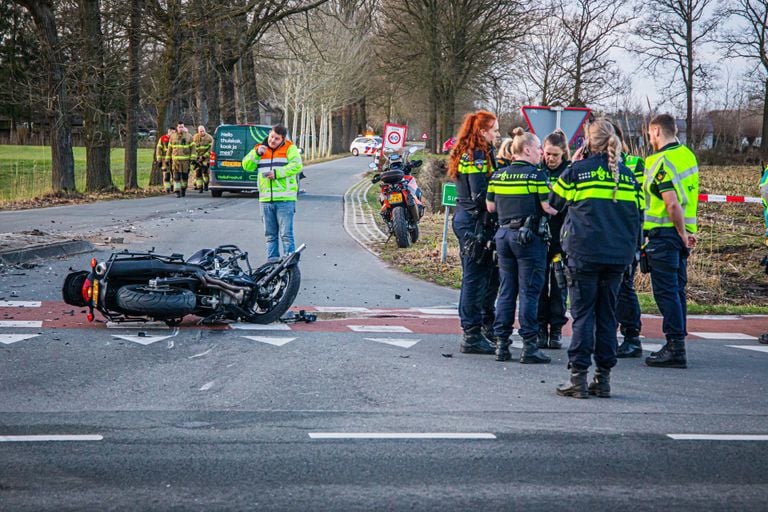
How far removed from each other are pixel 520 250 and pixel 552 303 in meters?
1.21

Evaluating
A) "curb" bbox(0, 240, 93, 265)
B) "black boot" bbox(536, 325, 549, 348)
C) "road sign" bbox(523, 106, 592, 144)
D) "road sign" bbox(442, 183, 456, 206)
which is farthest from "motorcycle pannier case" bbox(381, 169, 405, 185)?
"black boot" bbox(536, 325, 549, 348)

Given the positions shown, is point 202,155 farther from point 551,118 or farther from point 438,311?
point 438,311

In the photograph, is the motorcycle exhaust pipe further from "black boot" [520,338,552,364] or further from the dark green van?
the dark green van

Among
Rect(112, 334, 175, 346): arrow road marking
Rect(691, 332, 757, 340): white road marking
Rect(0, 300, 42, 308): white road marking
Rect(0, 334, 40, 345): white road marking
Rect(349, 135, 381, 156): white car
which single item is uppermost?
Rect(349, 135, 381, 156): white car

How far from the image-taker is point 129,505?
455cm

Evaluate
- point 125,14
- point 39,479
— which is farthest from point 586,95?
point 39,479

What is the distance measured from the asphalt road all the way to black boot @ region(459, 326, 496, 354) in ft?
0.63

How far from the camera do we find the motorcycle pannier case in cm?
1656

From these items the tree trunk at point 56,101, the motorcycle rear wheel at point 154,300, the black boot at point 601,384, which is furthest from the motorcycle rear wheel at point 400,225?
the tree trunk at point 56,101

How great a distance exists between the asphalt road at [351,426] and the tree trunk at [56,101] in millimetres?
17087

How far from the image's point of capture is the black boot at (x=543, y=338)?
928 cm

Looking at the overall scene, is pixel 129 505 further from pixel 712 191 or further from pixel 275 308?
pixel 712 191

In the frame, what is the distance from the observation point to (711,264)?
16328mm

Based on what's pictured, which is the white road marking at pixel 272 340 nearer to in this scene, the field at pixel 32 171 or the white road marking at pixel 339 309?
the white road marking at pixel 339 309
